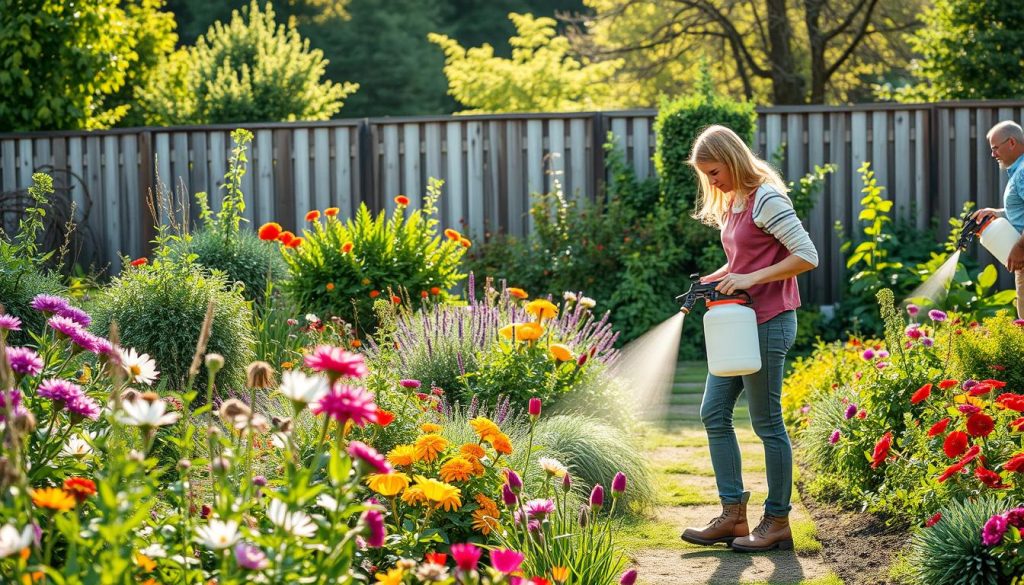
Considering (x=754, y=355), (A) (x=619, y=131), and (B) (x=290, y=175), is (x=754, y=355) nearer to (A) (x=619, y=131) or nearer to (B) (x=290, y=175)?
(A) (x=619, y=131)

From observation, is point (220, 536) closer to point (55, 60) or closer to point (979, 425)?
point (979, 425)

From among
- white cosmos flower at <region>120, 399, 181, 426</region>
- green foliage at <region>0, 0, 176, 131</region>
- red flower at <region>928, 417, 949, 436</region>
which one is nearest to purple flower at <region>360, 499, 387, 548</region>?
white cosmos flower at <region>120, 399, 181, 426</region>

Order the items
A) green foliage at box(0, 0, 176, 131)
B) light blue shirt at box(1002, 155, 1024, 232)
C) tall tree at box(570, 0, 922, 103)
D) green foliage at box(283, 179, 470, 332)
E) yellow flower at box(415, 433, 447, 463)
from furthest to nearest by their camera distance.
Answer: tall tree at box(570, 0, 922, 103) < green foliage at box(0, 0, 176, 131) < green foliage at box(283, 179, 470, 332) < light blue shirt at box(1002, 155, 1024, 232) < yellow flower at box(415, 433, 447, 463)

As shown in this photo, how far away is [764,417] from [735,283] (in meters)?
0.47

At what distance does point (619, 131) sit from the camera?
884 centimetres

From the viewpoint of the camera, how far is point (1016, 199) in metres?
5.23

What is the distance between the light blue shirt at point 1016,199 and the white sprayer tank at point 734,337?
2282 millimetres

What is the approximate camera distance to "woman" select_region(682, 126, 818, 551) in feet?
11.7

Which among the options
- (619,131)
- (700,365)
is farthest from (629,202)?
(700,365)

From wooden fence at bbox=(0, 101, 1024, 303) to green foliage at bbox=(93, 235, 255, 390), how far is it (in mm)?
3943

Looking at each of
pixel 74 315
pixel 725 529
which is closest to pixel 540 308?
pixel 725 529

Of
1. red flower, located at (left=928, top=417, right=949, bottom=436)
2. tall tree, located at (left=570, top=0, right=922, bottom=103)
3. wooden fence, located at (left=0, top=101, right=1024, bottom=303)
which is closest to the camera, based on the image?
red flower, located at (left=928, top=417, right=949, bottom=436)

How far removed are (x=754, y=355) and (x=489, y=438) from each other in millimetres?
1038

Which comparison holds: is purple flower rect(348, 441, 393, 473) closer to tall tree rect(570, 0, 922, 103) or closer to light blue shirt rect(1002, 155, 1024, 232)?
light blue shirt rect(1002, 155, 1024, 232)
